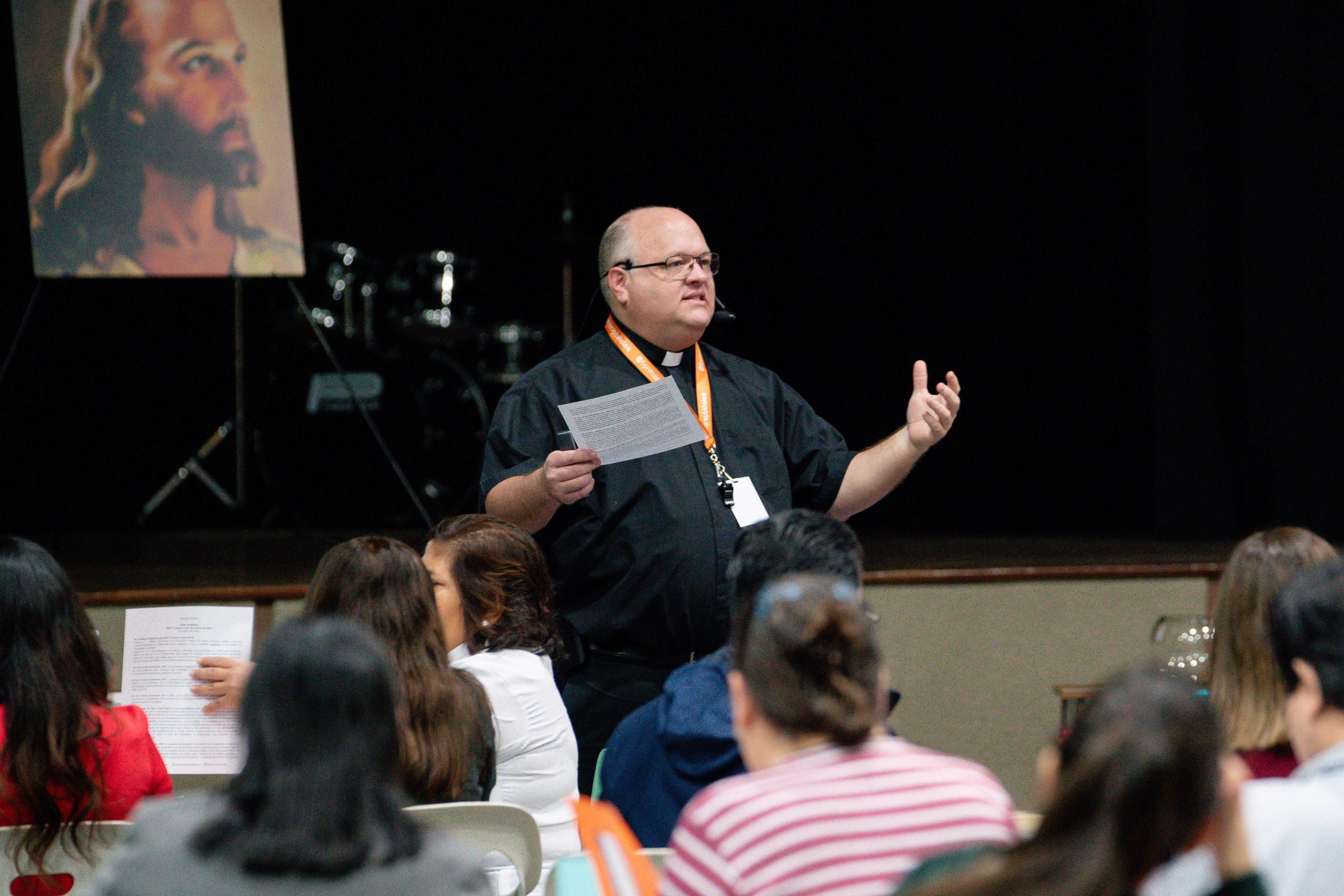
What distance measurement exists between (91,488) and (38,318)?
2.97 ft

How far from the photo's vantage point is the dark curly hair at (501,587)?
2557 millimetres

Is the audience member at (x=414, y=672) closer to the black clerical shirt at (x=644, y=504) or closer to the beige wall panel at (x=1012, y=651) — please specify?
the black clerical shirt at (x=644, y=504)

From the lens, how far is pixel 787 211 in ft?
22.6

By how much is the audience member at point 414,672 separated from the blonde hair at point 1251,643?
1096 mm

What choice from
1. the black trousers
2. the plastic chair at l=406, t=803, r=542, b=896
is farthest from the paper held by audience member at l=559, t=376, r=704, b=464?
the plastic chair at l=406, t=803, r=542, b=896

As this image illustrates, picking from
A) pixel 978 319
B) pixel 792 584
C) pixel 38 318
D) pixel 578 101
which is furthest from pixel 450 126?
→ pixel 792 584

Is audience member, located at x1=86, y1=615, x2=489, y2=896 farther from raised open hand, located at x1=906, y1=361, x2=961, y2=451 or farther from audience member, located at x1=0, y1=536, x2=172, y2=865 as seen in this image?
raised open hand, located at x1=906, y1=361, x2=961, y2=451

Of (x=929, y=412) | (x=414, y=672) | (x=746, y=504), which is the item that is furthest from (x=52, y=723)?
(x=929, y=412)

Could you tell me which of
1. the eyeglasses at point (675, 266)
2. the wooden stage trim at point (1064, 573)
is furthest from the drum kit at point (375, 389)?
the eyeglasses at point (675, 266)

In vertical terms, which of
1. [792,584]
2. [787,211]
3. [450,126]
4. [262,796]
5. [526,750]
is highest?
[450,126]

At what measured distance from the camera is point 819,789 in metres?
1.33

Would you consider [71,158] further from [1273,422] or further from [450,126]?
[1273,422]

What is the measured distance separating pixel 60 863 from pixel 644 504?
54.1 inches

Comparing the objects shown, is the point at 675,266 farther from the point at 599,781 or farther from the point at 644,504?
the point at 599,781
